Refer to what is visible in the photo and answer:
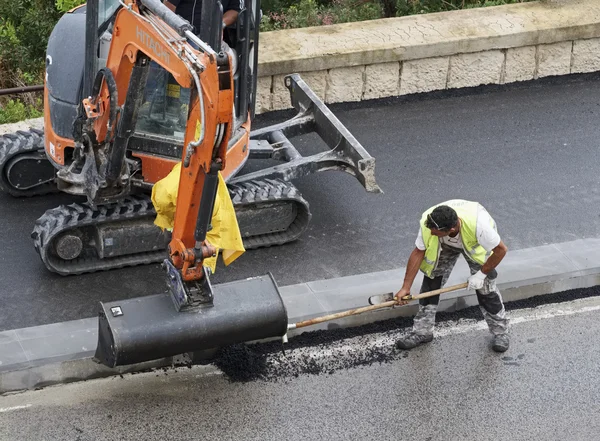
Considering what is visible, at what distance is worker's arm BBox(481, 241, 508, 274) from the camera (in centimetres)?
850

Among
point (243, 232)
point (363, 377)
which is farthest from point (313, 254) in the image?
point (363, 377)

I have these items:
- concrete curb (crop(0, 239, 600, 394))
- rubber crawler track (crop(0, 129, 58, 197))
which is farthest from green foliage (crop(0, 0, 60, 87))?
concrete curb (crop(0, 239, 600, 394))

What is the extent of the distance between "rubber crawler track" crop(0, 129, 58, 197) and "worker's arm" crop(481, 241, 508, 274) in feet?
14.5

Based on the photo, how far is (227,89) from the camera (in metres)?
7.20

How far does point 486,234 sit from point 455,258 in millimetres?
484

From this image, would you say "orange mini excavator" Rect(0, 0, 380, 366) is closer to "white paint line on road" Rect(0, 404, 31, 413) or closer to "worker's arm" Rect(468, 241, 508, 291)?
"white paint line on road" Rect(0, 404, 31, 413)

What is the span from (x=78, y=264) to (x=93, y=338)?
45.9 inches

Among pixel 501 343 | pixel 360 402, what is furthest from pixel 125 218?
pixel 501 343

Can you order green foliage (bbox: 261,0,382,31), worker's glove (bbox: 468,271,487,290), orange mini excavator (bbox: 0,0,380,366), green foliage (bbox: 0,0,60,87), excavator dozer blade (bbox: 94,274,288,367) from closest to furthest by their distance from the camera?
orange mini excavator (bbox: 0,0,380,366), excavator dozer blade (bbox: 94,274,288,367), worker's glove (bbox: 468,271,487,290), green foliage (bbox: 0,0,60,87), green foliage (bbox: 261,0,382,31)

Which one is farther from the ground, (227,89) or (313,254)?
(227,89)

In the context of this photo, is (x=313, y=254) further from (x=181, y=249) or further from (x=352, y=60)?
(x=352, y=60)

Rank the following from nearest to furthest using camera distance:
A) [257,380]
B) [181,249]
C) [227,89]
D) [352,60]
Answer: [227,89]
[181,249]
[257,380]
[352,60]

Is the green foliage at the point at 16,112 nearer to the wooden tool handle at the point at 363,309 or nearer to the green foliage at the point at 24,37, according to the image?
the green foliage at the point at 24,37

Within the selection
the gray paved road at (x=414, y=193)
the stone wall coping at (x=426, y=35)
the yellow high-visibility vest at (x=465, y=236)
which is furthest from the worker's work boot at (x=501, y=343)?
the stone wall coping at (x=426, y=35)
